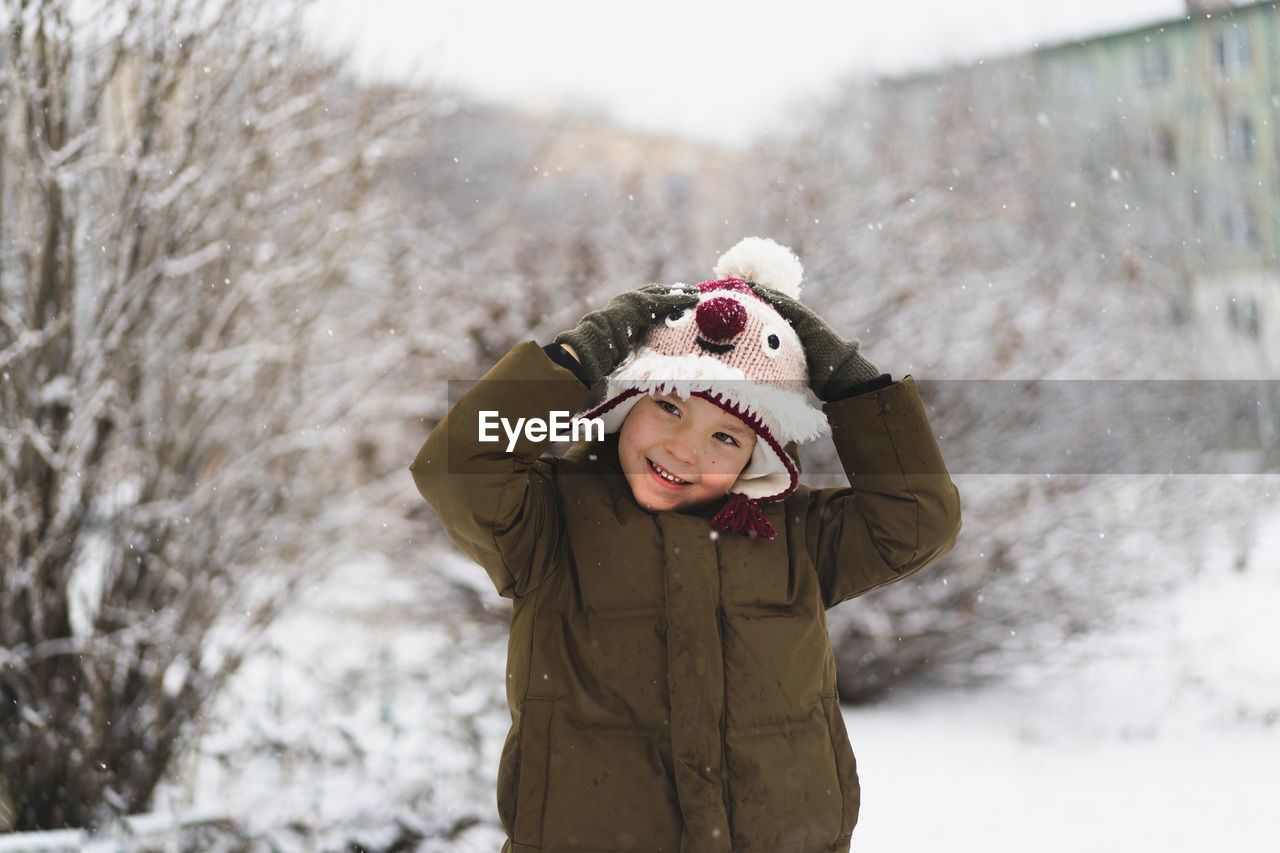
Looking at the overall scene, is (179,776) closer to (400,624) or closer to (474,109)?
(400,624)

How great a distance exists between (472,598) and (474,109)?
259 cm

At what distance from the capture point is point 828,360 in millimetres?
1617

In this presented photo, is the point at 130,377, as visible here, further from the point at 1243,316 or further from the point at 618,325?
the point at 1243,316

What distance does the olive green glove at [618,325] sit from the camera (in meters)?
1.47

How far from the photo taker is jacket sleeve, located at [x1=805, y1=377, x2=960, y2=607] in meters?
1.60

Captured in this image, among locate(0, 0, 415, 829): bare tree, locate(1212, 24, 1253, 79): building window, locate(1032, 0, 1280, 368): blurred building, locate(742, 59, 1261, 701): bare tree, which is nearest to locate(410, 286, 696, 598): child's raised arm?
locate(0, 0, 415, 829): bare tree

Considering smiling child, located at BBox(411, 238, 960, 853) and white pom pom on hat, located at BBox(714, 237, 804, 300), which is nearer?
smiling child, located at BBox(411, 238, 960, 853)

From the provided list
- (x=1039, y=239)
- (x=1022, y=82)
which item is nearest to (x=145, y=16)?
(x=1039, y=239)

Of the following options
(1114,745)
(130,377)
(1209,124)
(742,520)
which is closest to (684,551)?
(742,520)

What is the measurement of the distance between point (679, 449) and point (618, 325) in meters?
0.23

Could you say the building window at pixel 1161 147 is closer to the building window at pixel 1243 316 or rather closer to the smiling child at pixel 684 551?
the building window at pixel 1243 316

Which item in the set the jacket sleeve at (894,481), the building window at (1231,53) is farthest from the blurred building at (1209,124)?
the jacket sleeve at (894,481)

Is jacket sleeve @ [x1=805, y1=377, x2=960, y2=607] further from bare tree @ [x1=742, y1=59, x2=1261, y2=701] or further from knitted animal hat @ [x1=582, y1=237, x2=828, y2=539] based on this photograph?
bare tree @ [x1=742, y1=59, x2=1261, y2=701]

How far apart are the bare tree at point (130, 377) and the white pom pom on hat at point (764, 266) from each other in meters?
2.29
